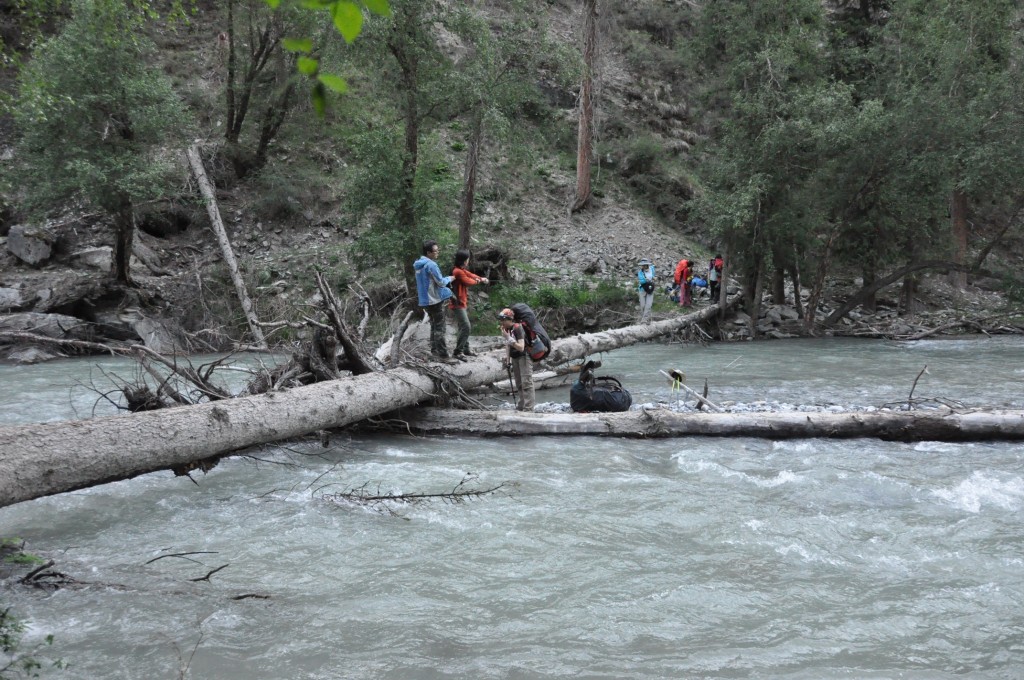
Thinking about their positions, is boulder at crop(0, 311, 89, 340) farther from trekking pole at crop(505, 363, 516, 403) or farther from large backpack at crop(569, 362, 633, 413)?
large backpack at crop(569, 362, 633, 413)

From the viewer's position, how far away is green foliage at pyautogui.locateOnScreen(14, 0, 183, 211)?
19.2 m

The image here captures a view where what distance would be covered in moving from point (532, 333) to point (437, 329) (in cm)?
148

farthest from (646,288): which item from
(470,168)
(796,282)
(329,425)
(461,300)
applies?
(329,425)

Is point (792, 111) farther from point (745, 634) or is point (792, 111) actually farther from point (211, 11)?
point (211, 11)

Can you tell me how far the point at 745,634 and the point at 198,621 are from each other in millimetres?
3171

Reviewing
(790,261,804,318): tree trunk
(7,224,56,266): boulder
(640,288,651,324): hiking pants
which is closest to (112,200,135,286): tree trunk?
(7,224,56,266): boulder

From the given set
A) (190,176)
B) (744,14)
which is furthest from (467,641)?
(190,176)

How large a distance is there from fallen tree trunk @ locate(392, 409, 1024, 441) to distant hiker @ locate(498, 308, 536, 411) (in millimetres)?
729

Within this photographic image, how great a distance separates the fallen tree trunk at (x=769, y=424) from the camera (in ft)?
28.2

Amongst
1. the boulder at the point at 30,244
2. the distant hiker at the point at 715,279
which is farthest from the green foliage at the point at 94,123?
the distant hiker at the point at 715,279

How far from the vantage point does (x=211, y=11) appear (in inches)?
1367

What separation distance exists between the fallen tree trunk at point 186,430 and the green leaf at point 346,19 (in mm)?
4835

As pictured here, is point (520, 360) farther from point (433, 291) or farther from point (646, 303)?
point (646, 303)

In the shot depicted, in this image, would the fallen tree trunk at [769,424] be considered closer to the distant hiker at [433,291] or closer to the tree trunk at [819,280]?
the distant hiker at [433,291]
